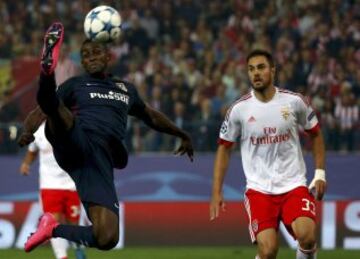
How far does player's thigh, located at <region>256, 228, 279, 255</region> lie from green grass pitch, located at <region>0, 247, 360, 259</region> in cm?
454

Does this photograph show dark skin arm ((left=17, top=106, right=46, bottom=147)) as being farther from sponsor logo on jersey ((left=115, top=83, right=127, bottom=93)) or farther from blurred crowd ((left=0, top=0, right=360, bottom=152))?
blurred crowd ((left=0, top=0, right=360, bottom=152))

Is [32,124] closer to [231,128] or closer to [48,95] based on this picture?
[48,95]

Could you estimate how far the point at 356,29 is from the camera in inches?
764

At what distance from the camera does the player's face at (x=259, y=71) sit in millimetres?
9492

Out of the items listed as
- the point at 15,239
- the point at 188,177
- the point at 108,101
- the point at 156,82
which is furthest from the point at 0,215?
the point at 108,101

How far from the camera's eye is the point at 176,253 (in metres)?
14.5

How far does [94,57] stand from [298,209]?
2.19m

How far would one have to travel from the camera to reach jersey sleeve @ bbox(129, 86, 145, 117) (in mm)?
9539

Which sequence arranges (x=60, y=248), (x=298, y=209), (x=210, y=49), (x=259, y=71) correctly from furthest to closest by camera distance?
(x=210, y=49) → (x=60, y=248) → (x=259, y=71) → (x=298, y=209)

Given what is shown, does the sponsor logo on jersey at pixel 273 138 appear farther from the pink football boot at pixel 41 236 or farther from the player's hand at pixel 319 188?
the pink football boot at pixel 41 236

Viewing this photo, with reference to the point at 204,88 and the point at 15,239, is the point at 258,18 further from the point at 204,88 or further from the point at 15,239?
the point at 15,239

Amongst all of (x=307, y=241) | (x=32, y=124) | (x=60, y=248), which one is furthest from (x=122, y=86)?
(x=60, y=248)

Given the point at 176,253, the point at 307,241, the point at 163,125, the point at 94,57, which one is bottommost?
the point at 176,253

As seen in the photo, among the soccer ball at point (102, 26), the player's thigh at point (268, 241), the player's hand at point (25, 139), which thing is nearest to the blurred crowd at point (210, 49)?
the soccer ball at point (102, 26)
